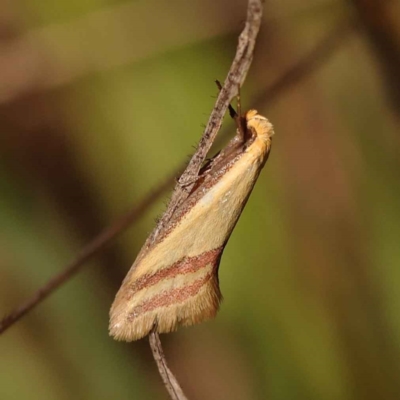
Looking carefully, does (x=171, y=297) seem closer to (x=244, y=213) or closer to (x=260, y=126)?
(x=260, y=126)

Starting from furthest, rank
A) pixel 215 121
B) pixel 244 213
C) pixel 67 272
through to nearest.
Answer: pixel 244 213
pixel 67 272
pixel 215 121

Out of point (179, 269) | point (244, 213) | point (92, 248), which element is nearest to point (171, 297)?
point (179, 269)

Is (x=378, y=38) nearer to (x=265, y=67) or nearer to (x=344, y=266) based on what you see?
(x=265, y=67)

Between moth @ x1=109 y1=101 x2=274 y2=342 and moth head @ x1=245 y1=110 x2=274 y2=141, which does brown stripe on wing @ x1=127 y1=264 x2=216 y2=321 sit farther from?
moth head @ x1=245 y1=110 x2=274 y2=141

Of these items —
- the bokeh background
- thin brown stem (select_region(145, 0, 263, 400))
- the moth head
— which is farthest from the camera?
the bokeh background

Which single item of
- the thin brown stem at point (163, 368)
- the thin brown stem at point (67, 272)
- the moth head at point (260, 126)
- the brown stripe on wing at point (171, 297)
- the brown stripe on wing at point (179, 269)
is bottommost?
the thin brown stem at point (163, 368)

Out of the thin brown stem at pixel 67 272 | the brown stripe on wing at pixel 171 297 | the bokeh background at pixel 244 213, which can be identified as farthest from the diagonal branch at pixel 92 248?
the bokeh background at pixel 244 213

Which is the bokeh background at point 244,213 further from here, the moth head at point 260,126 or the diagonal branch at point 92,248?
the moth head at point 260,126

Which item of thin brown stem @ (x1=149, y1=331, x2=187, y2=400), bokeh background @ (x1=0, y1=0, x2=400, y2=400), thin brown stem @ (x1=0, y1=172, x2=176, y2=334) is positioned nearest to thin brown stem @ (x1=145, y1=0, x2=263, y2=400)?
thin brown stem @ (x1=149, y1=331, x2=187, y2=400)
